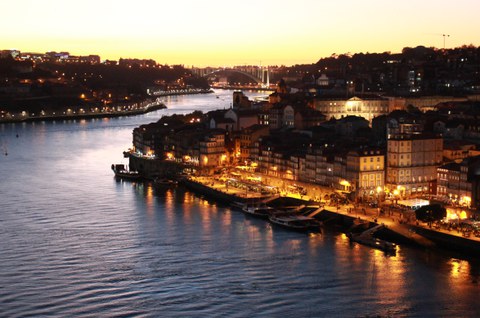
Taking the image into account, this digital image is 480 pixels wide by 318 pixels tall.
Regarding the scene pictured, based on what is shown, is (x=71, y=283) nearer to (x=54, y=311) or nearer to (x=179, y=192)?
(x=54, y=311)

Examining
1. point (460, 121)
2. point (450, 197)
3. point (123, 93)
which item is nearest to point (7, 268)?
point (450, 197)

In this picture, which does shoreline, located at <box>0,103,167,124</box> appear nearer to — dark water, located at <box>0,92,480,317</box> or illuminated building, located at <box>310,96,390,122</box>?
illuminated building, located at <box>310,96,390,122</box>

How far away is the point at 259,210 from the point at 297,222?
3.53 ft

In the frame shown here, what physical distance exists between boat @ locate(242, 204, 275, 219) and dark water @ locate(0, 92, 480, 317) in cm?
16

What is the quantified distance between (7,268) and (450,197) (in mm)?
6430

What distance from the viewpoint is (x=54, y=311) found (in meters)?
7.61

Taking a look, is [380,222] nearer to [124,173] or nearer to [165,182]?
[165,182]

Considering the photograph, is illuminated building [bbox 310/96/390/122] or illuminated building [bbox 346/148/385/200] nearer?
illuminated building [bbox 346/148/385/200]

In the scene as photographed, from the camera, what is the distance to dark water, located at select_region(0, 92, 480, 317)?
7859 mm

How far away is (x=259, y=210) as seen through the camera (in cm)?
1234

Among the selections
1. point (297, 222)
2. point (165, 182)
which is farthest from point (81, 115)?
point (297, 222)

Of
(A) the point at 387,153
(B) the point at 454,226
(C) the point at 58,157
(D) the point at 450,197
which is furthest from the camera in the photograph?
(C) the point at 58,157

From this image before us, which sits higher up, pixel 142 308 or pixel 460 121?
pixel 460 121

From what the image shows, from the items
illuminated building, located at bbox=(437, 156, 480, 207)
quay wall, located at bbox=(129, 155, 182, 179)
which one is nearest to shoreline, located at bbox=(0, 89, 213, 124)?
quay wall, located at bbox=(129, 155, 182, 179)
